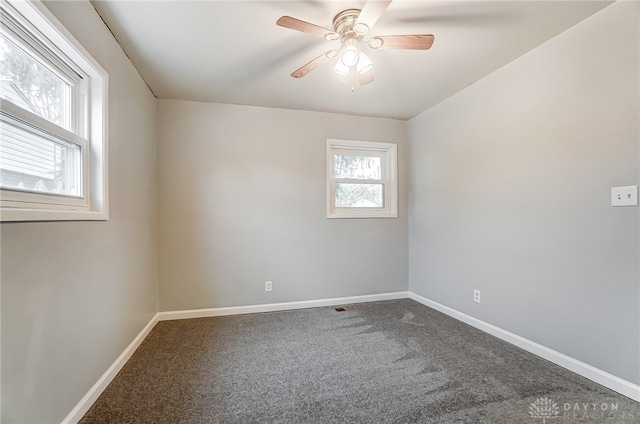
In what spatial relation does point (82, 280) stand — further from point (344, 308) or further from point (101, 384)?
point (344, 308)

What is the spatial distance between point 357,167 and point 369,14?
219cm

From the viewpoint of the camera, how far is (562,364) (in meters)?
1.88

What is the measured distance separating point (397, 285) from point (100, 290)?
3.11 meters

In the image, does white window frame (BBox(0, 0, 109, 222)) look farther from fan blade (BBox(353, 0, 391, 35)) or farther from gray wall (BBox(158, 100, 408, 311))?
fan blade (BBox(353, 0, 391, 35))

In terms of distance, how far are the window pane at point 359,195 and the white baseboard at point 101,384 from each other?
244 centimetres

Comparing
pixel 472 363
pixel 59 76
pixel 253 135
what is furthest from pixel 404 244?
pixel 59 76

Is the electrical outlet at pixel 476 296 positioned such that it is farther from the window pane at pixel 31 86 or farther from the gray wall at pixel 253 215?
the window pane at pixel 31 86

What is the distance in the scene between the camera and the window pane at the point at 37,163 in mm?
1129

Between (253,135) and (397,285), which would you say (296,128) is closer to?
(253,135)

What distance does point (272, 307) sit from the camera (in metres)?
3.10

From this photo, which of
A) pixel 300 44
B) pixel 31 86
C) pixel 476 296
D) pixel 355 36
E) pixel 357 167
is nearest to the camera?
pixel 31 86

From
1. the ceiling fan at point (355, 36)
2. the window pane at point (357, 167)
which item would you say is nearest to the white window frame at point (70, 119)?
the ceiling fan at point (355, 36)

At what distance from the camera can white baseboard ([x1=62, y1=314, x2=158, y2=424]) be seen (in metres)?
1.36

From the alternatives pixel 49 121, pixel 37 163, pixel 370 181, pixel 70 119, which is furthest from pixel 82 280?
pixel 370 181
